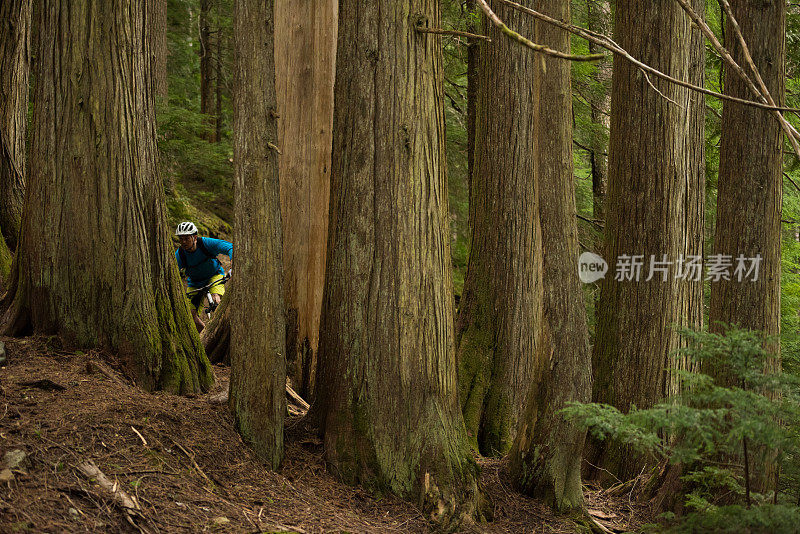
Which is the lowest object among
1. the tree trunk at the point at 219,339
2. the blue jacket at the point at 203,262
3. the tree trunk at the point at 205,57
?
the tree trunk at the point at 219,339

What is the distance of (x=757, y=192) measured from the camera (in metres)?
5.30

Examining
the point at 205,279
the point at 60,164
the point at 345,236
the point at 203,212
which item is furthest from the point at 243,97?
the point at 203,212

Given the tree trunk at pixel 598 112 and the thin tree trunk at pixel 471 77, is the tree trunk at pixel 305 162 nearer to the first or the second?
the thin tree trunk at pixel 471 77

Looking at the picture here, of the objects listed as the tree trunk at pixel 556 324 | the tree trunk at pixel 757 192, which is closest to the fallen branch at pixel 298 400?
the tree trunk at pixel 556 324

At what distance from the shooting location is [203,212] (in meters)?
13.1

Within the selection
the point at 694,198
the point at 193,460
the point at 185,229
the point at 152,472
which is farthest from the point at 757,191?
the point at 185,229

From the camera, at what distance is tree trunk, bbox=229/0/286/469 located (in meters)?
4.67

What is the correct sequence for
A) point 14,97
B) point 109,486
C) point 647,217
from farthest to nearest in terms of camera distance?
point 14,97 → point 647,217 → point 109,486

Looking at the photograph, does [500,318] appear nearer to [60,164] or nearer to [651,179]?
[651,179]

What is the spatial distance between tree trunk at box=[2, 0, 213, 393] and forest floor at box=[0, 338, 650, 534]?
27 centimetres

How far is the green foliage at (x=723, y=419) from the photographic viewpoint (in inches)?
152

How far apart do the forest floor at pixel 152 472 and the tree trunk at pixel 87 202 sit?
272 millimetres

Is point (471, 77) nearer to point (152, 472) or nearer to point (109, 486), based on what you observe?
point (152, 472)

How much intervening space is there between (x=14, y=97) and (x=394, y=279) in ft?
18.1
